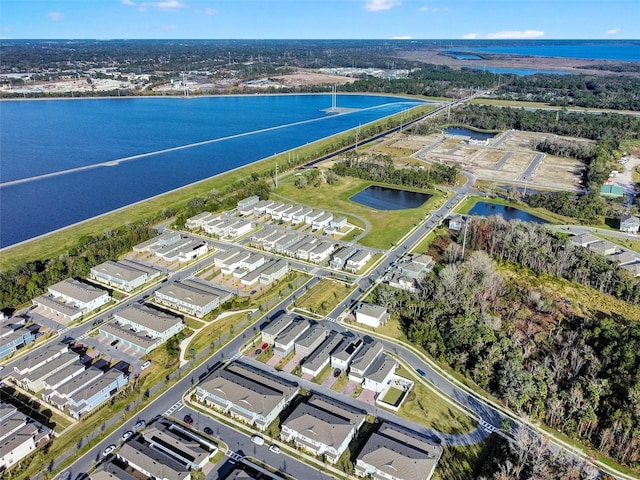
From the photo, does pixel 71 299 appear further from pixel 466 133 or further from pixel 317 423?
pixel 466 133

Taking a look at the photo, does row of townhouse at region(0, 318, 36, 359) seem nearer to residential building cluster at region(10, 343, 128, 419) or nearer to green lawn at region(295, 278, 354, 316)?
residential building cluster at region(10, 343, 128, 419)

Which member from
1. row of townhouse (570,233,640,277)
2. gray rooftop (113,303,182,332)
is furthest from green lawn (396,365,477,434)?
row of townhouse (570,233,640,277)

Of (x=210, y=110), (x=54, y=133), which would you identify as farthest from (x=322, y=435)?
(x=210, y=110)

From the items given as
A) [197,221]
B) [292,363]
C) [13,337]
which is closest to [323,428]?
[292,363]

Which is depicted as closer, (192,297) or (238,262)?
(192,297)

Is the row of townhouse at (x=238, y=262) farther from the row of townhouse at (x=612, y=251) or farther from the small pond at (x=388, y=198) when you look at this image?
the row of townhouse at (x=612, y=251)
